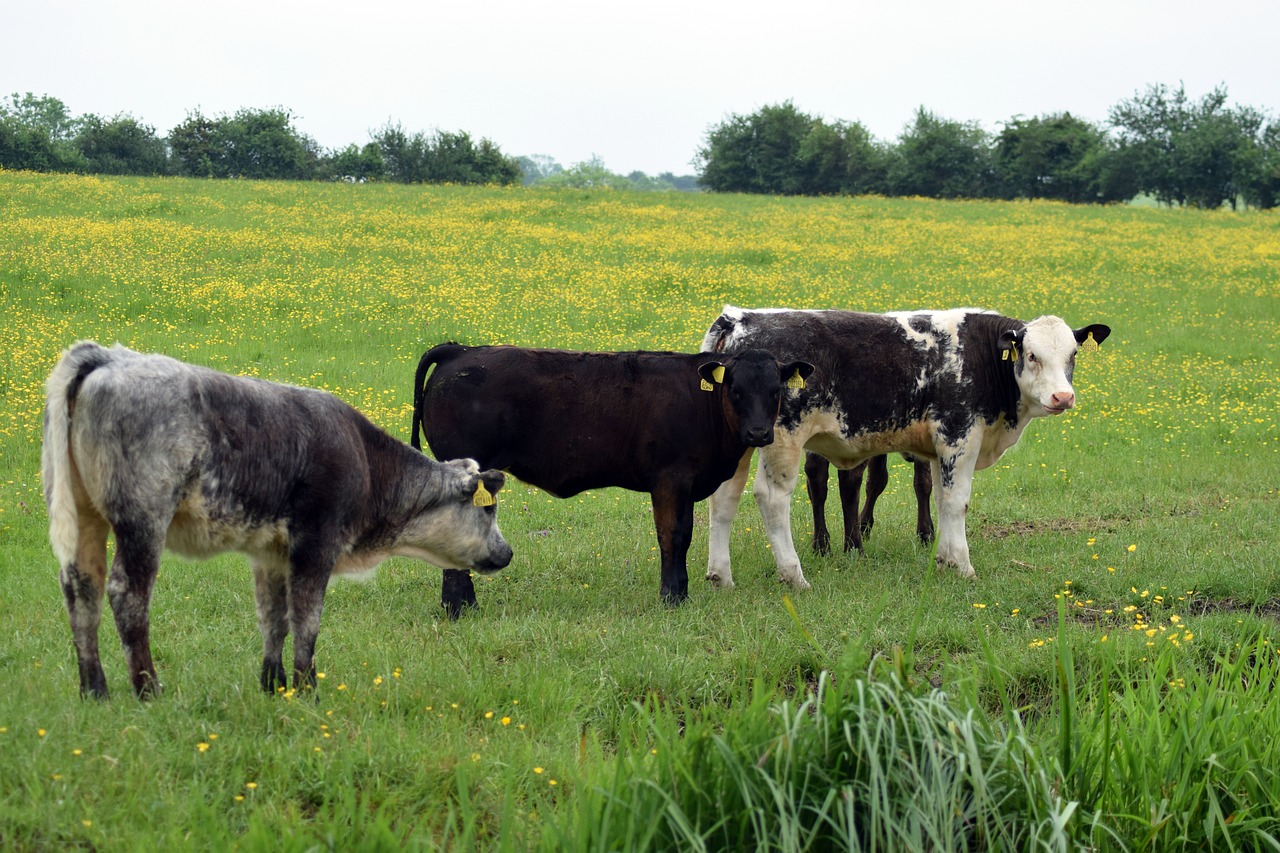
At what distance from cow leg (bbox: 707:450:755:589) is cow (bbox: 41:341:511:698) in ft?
9.85

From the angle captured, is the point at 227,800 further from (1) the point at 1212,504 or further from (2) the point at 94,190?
(2) the point at 94,190

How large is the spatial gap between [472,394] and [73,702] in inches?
147

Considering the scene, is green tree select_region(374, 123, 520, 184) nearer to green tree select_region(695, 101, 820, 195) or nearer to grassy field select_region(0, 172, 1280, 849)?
green tree select_region(695, 101, 820, 195)

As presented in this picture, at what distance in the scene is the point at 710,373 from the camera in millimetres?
9172

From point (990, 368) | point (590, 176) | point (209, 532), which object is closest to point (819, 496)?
point (990, 368)

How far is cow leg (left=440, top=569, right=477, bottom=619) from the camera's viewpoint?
28.0ft

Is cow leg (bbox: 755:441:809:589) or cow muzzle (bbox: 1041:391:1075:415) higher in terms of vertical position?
cow muzzle (bbox: 1041:391:1075:415)

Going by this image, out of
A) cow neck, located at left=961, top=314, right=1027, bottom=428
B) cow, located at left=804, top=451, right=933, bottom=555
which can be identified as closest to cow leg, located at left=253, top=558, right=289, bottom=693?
cow, located at left=804, top=451, right=933, bottom=555

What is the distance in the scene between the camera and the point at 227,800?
16.2 ft

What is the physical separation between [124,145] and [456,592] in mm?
56469

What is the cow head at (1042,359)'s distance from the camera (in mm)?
10312

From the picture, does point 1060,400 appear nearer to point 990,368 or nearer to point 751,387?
point 990,368

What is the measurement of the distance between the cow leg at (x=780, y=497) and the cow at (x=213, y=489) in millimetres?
3252

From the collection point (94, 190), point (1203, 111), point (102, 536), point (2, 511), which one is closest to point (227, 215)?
point (94, 190)
